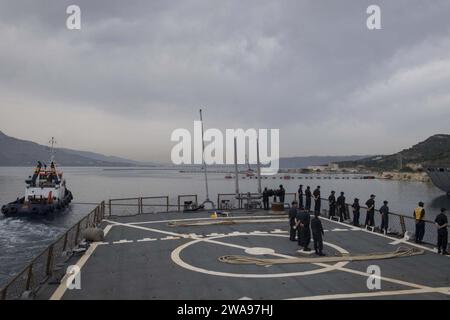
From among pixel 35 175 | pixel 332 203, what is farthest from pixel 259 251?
pixel 35 175

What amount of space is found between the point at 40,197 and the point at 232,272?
1786 inches

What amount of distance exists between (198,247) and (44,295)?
7312mm

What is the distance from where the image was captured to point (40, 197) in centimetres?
4916

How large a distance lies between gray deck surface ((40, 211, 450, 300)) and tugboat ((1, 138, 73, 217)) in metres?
32.9

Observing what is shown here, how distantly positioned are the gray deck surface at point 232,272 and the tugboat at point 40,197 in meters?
32.9

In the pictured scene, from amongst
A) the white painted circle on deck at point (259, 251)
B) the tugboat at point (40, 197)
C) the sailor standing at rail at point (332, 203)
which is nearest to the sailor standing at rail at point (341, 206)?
the sailor standing at rail at point (332, 203)

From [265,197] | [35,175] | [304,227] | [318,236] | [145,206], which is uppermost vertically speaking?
[35,175]

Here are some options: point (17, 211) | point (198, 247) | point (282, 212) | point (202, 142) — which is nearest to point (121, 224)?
point (198, 247)

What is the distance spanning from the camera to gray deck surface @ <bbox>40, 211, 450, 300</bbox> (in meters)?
10.5

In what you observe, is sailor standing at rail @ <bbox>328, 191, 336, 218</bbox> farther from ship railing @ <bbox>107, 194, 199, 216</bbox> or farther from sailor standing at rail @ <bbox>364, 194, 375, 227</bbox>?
ship railing @ <bbox>107, 194, 199, 216</bbox>

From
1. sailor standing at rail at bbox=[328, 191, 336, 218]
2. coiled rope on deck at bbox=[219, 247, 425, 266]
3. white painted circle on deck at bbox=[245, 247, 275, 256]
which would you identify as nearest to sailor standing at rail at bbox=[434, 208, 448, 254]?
coiled rope on deck at bbox=[219, 247, 425, 266]

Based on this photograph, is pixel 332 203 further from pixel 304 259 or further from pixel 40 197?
pixel 40 197
